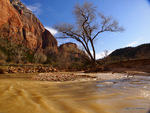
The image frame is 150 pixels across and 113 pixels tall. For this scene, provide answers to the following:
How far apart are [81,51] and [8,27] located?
98.6 m

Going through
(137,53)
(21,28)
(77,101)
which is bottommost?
(77,101)

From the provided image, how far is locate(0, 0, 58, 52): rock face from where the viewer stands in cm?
8669

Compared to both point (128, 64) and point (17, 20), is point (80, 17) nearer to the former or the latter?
point (128, 64)

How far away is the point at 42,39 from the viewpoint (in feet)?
421

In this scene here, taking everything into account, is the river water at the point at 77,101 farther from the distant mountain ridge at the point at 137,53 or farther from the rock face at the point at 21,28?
the rock face at the point at 21,28

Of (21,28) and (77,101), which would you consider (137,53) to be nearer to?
(77,101)

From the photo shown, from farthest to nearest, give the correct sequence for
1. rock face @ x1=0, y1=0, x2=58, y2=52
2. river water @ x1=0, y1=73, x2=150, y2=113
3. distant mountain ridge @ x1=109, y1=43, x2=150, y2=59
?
rock face @ x1=0, y1=0, x2=58, y2=52 < distant mountain ridge @ x1=109, y1=43, x2=150, y2=59 < river water @ x1=0, y1=73, x2=150, y2=113

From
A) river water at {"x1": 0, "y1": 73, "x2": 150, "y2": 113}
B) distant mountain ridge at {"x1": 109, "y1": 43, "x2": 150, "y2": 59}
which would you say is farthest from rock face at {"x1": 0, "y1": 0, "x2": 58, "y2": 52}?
river water at {"x1": 0, "y1": 73, "x2": 150, "y2": 113}

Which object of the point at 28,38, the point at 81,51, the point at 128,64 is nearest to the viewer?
the point at 128,64

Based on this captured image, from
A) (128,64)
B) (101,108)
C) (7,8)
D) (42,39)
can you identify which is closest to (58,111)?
(101,108)

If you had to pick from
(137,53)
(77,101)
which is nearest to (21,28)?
(137,53)

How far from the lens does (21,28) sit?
102125 mm

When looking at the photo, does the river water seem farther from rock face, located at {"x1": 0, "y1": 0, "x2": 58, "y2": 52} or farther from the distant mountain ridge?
rock face, located at {"x1": 0, "y1": 0, "x2": 58, "y2": 52}

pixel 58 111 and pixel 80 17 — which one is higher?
pixel 80 17
